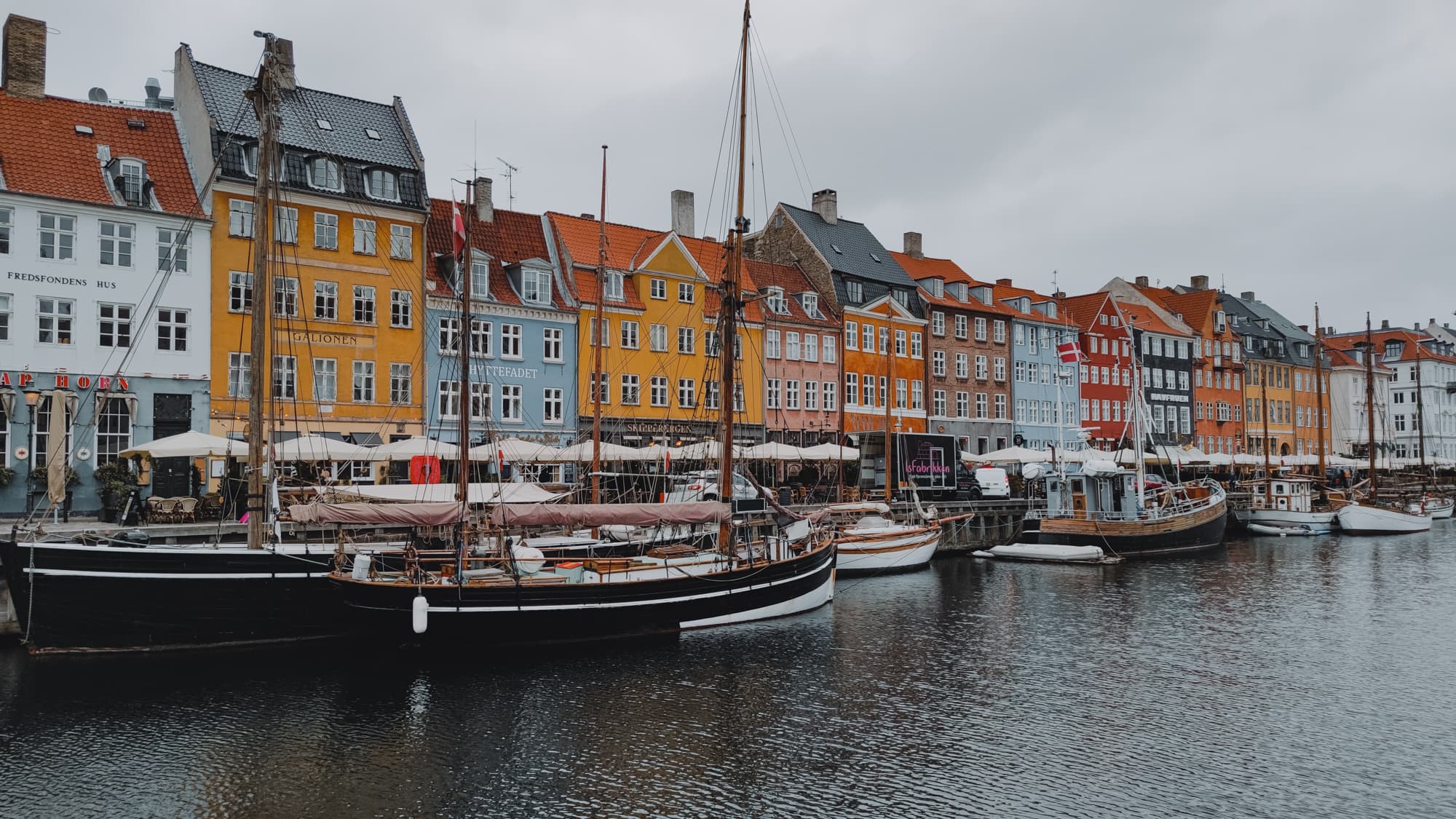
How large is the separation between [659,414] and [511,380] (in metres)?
8.32

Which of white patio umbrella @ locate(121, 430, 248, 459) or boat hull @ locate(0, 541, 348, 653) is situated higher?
white patio umbrella @ locate(121, 430, 248, 459)

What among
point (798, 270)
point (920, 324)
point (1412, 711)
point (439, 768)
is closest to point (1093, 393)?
point (920, 324)

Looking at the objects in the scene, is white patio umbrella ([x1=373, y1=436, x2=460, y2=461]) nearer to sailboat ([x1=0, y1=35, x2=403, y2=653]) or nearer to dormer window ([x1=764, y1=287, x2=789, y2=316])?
sailboat ([x1=0, y1=35, x2=403, y2=653])

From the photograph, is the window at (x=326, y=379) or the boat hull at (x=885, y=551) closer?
the boat hull at (x=885, y=551)

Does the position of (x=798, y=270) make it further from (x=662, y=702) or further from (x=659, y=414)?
(x=662, y=702)

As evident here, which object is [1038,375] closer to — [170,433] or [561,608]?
[170,433]

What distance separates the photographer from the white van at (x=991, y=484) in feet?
175

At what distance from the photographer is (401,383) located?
141 ft

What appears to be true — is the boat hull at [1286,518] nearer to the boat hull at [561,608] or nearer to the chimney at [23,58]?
the boat hull at [561,608]

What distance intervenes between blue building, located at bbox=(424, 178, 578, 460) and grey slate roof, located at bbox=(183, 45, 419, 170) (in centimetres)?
432

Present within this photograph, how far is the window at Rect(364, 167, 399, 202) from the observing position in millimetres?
42562

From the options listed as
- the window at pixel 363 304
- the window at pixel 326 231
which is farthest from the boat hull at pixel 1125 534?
the window at pixel 326 231

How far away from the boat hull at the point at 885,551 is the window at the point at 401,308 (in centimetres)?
1969

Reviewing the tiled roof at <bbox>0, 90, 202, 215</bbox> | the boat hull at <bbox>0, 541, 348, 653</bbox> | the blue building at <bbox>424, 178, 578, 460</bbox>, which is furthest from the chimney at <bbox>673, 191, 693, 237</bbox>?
the boat hull at <bbox>0, 541, 348, 653</bbox>
